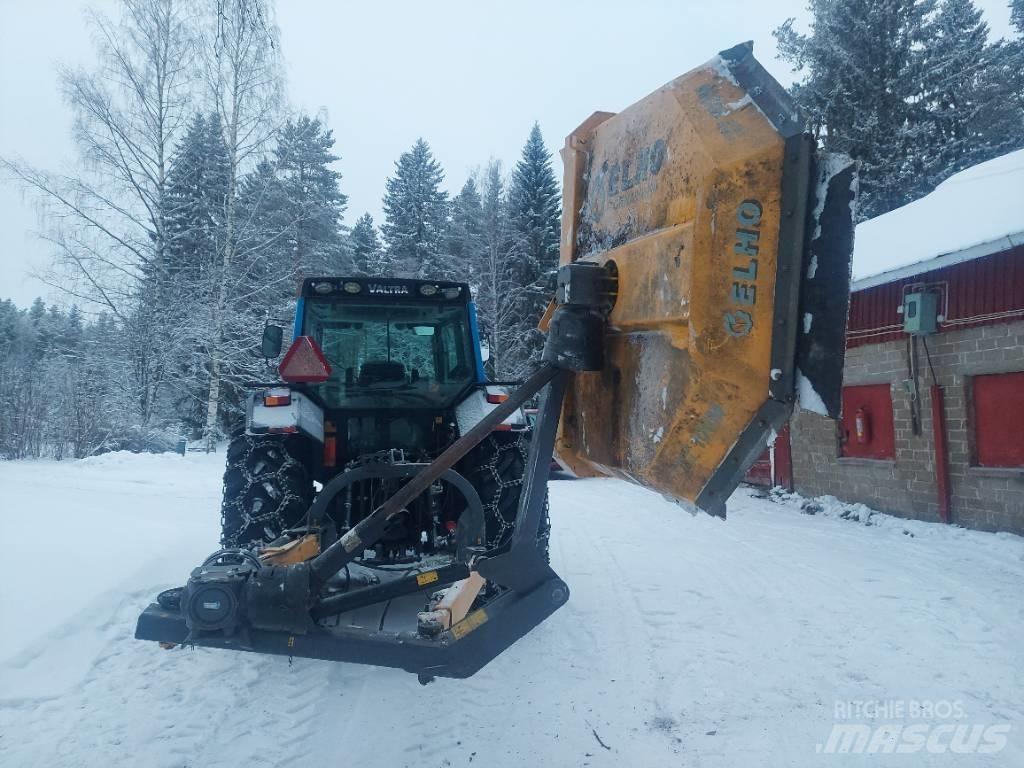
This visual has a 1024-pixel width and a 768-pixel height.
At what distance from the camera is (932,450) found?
7.87m

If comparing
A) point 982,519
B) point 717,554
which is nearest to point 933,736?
point 717,554

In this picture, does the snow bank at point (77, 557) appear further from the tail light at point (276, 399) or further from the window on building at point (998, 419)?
the window on building at point (998, 419)

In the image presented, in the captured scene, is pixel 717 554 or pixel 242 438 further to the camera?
pixel 717 554

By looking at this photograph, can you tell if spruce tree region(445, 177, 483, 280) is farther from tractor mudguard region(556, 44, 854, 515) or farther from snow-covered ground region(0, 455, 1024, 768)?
tractor mudguard region(556, 44, 854, 515)

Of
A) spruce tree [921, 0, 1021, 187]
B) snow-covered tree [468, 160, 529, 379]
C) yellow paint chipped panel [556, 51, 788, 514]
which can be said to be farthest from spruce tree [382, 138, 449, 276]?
yellow paint chipped panel [556, 51, 788, 514]

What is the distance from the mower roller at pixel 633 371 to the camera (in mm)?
1900

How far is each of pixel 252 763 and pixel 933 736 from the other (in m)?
2.76

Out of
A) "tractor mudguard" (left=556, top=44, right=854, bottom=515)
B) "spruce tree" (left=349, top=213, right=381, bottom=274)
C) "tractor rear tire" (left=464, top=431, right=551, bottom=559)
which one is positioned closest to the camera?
"tractor mudguard" (left=556, top=44, right=854, bottom=515)

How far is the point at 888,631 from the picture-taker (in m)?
4.04

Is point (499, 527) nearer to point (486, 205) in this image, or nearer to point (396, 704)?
point (396, 704)

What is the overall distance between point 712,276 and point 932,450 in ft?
24.7

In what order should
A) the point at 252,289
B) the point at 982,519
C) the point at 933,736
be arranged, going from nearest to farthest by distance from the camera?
the point at 933,736
the point at 982,519
the point at 252,289

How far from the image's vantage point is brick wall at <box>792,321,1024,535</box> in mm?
7012

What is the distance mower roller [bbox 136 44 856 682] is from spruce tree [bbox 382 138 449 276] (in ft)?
82.6
